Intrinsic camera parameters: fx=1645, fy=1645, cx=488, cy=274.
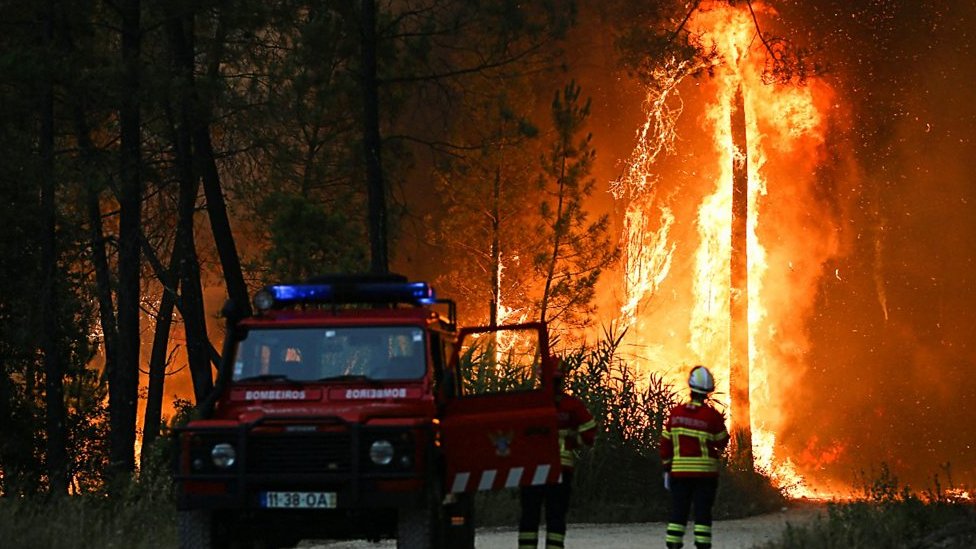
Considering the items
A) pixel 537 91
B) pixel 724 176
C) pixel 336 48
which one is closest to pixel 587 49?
pixel 537 91

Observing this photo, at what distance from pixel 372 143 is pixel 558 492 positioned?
15388 millimetres

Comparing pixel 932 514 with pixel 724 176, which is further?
pixel 724 176

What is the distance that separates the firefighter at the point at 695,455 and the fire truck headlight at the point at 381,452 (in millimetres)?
2841

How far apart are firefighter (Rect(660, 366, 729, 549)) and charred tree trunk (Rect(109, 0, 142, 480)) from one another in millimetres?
14577

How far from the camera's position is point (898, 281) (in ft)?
163

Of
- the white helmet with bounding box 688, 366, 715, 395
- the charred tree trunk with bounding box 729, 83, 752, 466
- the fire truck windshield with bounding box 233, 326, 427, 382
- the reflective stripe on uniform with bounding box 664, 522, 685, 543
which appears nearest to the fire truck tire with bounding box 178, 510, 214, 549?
the fire truck windshield with bounding box 233, 326, 427, 382

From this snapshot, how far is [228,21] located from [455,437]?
49.9 feet

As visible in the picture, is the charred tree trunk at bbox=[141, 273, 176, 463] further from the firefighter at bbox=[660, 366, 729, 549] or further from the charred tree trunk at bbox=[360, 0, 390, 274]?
the firefighter at bbox=[660, 366, 729, 549]

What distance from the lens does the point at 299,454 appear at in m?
13.2

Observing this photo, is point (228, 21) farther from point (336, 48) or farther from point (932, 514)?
point (932, 514)

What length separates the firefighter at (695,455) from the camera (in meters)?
14.6

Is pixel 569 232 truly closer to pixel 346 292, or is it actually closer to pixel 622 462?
pixel 622 462

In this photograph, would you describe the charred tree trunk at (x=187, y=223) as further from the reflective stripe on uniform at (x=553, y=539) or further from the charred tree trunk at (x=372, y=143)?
the reflective stripe on uniform at (x=553, y=539)

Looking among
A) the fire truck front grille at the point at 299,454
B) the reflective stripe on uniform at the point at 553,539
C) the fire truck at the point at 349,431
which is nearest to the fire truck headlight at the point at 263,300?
the fire truck at the point at 349,431
